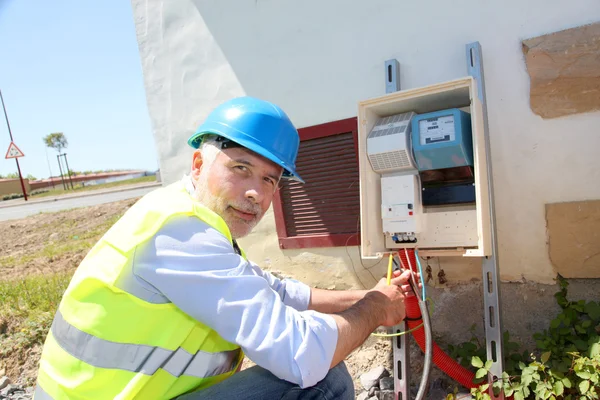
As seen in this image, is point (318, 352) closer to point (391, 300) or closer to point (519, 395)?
point (391, 300)

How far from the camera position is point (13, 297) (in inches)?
150

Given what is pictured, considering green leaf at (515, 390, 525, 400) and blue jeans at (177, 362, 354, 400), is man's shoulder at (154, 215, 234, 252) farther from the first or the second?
green leaf at (515, 390, 525, 400)

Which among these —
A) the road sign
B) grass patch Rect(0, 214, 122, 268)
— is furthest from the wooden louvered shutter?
the road sign

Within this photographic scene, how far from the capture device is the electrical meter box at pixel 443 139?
201cm

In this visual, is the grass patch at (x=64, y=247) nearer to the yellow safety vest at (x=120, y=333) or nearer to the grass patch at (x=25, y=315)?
the grass patch at (x=25, y=315)

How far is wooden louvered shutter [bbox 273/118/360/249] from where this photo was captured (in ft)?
9.29

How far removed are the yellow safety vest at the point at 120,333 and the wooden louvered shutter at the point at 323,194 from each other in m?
1.62

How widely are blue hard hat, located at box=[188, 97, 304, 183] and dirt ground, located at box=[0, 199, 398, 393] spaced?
5.18 ft

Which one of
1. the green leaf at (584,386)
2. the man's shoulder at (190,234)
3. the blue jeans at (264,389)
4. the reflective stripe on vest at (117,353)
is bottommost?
the green leaf at (584,386)

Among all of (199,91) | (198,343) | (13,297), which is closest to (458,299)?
(198,343)

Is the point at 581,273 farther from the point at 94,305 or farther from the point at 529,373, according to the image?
the point at 94,305

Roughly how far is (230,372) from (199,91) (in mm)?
2346

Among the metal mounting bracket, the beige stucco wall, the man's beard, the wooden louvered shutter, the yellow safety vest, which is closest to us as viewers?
the yellow safety vest

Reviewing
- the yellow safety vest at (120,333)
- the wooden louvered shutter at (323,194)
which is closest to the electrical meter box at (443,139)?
the wooden louvered shutter at (323,194)
